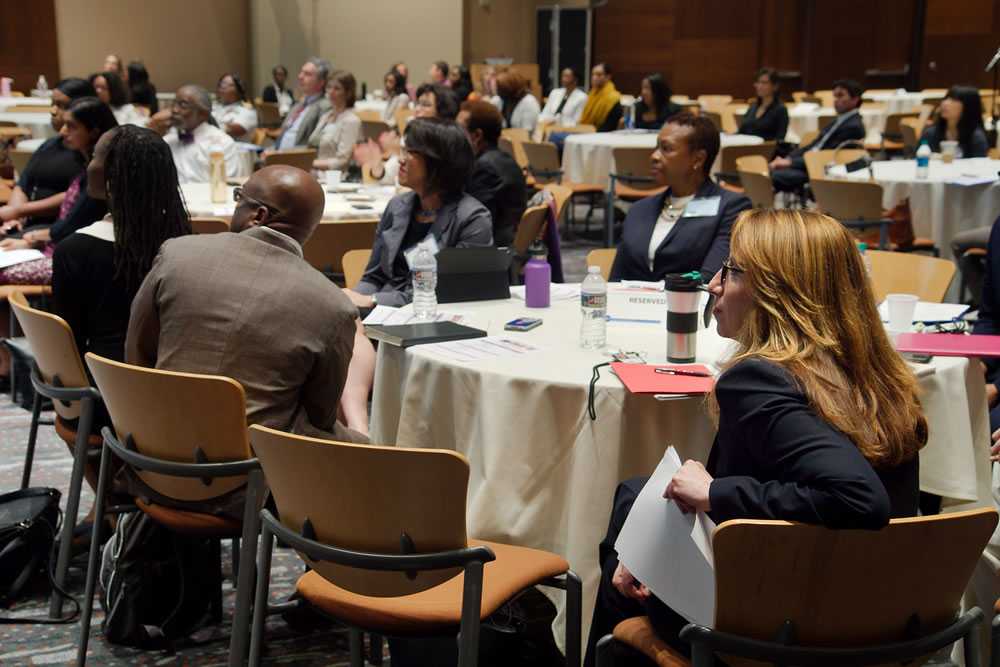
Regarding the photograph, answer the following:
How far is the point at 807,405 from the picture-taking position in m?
1.81

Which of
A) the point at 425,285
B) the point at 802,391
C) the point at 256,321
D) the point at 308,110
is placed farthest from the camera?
the point at 308,110

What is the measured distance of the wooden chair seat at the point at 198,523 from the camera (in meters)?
2.66

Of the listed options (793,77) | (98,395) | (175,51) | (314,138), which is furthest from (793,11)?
(98,395)

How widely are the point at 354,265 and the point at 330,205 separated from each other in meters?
1.29

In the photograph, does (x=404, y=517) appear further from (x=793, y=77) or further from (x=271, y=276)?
(x=793, y=77)

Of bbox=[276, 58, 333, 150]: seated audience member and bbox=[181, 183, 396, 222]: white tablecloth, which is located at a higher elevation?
bbox=[276, 58, 333, 150]: seated audience member

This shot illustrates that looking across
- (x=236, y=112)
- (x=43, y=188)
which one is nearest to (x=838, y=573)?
(x=43, y=188)

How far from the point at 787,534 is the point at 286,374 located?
136cm

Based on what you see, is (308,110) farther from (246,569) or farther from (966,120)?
(246,569)

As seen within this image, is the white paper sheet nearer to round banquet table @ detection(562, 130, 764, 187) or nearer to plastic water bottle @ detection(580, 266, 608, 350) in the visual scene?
plastic water bottle @ detection(580, 266, 608, 350)

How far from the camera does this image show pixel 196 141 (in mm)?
6922

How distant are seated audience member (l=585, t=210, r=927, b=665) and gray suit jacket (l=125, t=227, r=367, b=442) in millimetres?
1018

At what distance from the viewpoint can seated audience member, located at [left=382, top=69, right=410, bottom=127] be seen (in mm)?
12930

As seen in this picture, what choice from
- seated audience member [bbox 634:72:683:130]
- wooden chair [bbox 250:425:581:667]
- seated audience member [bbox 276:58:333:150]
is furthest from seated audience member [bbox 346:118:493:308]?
seated audience member [bbox 634:72:683:130]
